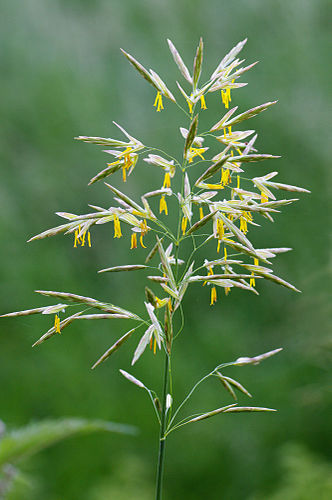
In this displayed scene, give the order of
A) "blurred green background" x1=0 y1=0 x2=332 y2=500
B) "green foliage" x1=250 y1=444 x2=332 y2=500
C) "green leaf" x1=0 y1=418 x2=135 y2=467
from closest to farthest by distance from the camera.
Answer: "green leaf" x1=0 y1=418 x2=135 y2=467, "green foliage" x1=250 y1=444 x2=332 y2=500, "blurred green background" x1=0 y1=0 x2=332 y2=500

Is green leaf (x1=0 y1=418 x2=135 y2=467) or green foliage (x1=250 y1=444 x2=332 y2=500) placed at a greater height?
green leaf (x1=0 y1=418 x2=135 y2=467)

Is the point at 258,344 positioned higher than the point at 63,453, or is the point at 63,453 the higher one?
the point at 258,344

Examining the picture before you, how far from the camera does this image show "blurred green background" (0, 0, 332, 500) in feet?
8.46

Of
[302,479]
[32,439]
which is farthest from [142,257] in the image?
[32,439]

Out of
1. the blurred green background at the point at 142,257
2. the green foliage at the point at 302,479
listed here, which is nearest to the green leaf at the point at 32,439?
the blurred green background at the point at 142,257

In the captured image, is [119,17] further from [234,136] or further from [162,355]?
[234,136]

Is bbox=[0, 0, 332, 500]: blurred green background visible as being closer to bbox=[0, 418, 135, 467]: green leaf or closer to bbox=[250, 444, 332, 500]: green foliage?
bbox=[250, 444, 332, 500]: green foliage

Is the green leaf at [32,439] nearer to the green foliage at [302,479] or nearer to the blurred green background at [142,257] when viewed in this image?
the blurred green background at [142,257]

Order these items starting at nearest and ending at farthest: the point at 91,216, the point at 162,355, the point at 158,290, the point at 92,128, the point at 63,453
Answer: the point at 91,216, the point at 63,453, the point at 162,355, the point at 158,290, the point at 92,128

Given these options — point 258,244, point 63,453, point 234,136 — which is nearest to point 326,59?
point 258,244

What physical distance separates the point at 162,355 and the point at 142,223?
89.0 inches

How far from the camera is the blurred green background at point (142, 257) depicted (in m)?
2.58

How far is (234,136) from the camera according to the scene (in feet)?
2.72

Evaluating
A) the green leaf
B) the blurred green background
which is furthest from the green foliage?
the green leaf
